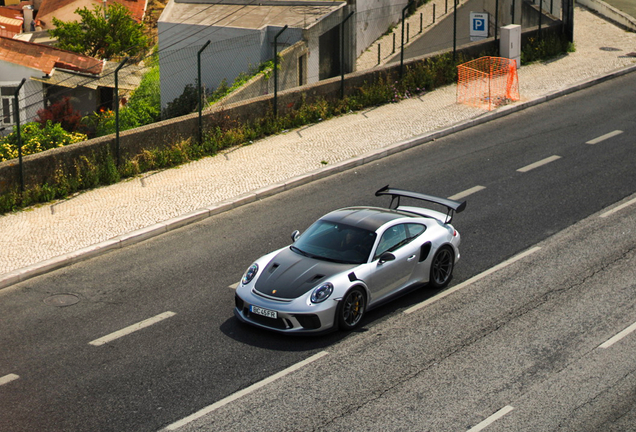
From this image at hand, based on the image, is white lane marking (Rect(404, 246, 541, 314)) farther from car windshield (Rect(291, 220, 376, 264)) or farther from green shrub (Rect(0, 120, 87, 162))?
green shrub (Rect(0, 120, 87, 162))

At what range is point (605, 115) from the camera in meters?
21.9

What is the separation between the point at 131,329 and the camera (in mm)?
11312

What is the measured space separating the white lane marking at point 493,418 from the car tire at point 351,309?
2581 millimetres

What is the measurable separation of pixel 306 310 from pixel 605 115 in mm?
14323

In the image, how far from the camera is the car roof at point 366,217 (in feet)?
39.2

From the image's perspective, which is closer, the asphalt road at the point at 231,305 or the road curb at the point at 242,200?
the asphalt road at the point at 231,305

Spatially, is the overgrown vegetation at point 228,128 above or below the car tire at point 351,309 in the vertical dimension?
above

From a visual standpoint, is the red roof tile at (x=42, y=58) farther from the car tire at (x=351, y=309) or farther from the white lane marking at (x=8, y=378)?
the car tire at (x=351, y=309)

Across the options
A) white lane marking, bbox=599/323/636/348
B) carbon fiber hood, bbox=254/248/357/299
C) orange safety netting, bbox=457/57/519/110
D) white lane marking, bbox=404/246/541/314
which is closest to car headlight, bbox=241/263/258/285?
carbon fiber hood, bbox=254/248/357/299

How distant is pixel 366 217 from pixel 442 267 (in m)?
1.40

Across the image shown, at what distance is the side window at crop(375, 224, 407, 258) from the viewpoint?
11625 millimetres

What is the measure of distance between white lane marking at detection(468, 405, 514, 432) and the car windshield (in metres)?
3.07

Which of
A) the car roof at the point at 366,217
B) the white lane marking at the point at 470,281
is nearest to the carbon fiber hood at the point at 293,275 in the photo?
the car roof at the point at 366,217

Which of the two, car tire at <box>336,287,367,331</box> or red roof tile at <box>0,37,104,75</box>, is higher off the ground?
red roof tile at <box>0,37,104,75</box>
